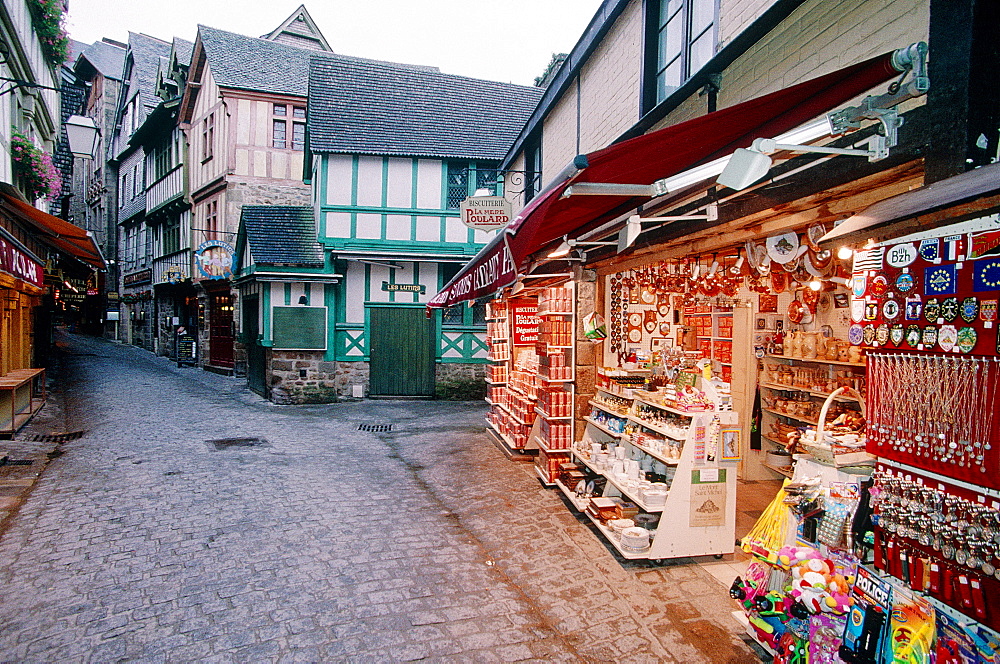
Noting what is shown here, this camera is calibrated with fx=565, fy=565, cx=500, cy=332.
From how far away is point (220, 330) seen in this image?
62.9 ft

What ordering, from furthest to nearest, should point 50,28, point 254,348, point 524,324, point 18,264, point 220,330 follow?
point 220,330 < point 254,348 < point 50,28 < point 524,324 < point 18,264

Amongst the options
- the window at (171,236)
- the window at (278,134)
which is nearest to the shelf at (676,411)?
the window at (278,134)

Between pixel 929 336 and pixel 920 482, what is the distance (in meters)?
0.61

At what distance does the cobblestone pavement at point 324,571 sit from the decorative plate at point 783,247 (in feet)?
8.61

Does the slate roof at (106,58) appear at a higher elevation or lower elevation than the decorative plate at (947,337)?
higher

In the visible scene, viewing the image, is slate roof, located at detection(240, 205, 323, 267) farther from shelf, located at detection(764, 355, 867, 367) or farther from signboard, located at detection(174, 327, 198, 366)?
shelf, located at detection(764, 355, 867, 367)

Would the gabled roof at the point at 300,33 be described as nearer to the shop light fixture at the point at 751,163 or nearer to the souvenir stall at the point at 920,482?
the shop light fixture at the point at 751,163

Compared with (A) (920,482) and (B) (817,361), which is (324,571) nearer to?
(A) (920,482)

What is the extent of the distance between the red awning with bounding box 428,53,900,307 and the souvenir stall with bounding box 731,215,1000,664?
2.50 ft

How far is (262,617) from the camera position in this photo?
3.84 metres

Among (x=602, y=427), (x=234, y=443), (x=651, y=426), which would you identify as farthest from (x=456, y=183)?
(x=651, y=426)

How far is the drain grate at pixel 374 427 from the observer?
10.8 m

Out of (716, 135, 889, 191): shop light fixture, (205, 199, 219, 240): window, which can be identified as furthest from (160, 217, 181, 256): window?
(716, 135, 889, 191): shop light fixture

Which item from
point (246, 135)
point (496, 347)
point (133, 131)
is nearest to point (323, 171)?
point (246, 135)
